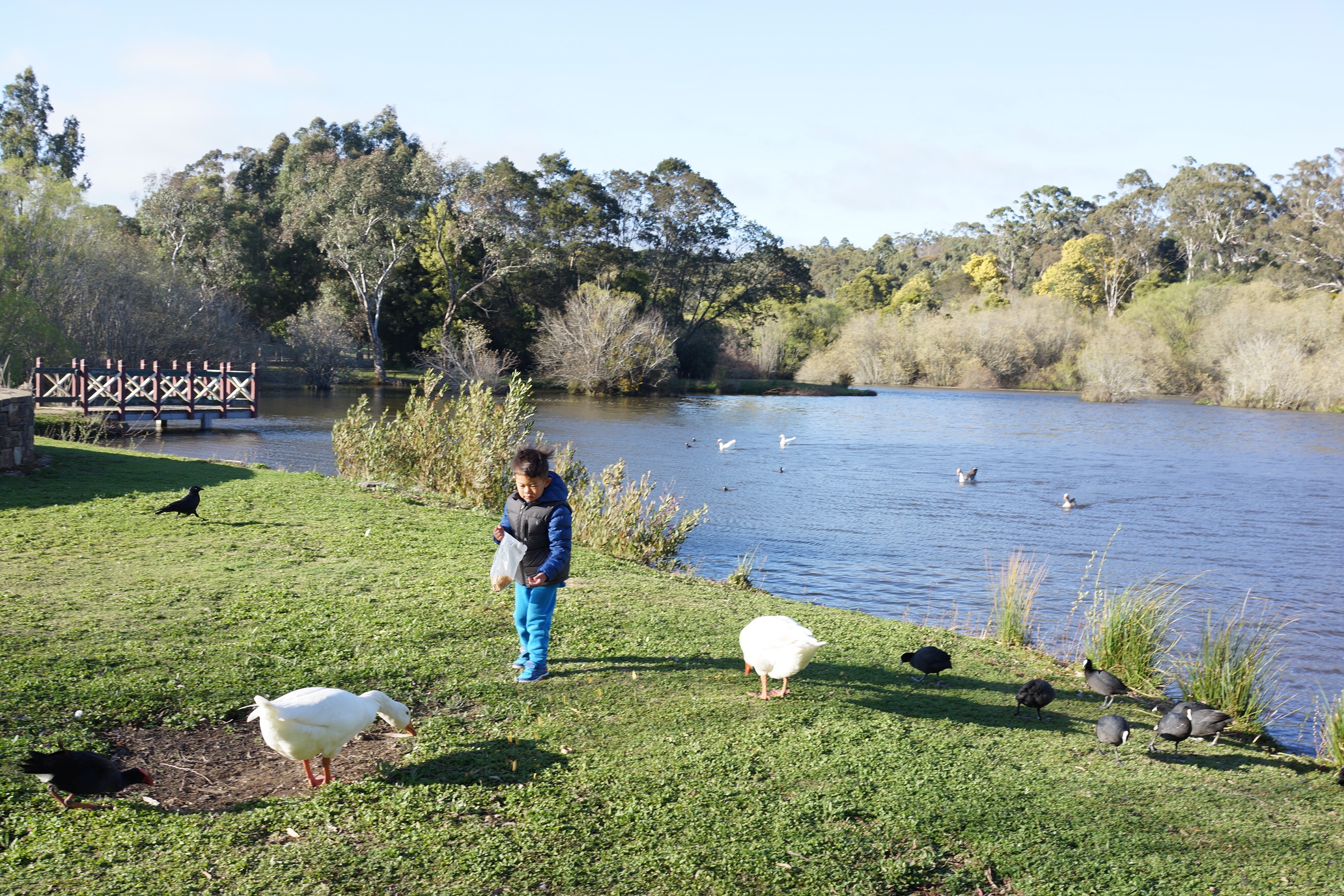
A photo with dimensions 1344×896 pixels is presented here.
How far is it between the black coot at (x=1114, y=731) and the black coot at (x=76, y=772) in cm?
520

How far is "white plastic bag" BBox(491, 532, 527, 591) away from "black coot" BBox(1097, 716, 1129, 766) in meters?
3.70

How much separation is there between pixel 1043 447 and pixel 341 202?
37226mm

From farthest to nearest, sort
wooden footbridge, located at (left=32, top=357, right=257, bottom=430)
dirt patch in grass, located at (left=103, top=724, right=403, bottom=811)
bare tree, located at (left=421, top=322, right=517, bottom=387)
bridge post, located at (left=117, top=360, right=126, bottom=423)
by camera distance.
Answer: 1. bare tree, located at (left=421, top=322, right=517, bottom=387)
2. bridge post, located at (left=117, top=360, right=126, bottom=423)
3. wooden footbridge, located at (left=32, top=357, right=257, bottom=430)
4. dirt patch in grass, located at (left=103, top=724, right=403, bottom=811)

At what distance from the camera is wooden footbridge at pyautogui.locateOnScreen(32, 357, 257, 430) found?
25.0 meters

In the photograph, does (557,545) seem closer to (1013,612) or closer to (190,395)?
(1013,612)

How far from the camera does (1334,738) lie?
6.05m

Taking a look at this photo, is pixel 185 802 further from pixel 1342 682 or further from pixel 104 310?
pixel 104 310

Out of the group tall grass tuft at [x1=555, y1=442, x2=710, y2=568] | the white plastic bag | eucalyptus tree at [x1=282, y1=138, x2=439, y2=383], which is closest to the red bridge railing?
tall grass tuft at [x1=555, y1=442, x2=710, y2=568]

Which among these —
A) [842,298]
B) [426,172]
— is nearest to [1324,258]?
[842,298]

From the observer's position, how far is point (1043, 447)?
32.3m

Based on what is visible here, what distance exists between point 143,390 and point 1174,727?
91.0 ft

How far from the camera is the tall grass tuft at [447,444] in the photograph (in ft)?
44.5

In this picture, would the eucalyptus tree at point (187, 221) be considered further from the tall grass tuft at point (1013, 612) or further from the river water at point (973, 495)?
the tall grass tuft at point (1013, 612)

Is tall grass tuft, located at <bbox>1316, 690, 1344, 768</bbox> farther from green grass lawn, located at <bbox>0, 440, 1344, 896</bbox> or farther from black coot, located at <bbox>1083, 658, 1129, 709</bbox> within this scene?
black coot, located at <bbox>1083, 658, 1129, 709</bbox>
